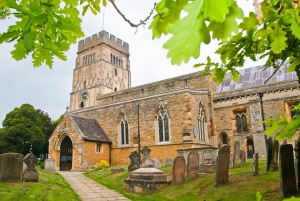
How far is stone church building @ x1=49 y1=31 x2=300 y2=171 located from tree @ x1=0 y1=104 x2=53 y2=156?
12.7 meters

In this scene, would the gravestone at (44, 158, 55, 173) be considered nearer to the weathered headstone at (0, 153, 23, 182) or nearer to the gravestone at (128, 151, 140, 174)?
the weathered headstone at (0, 153, 23, 182)

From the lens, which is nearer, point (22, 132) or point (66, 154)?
point (66, 154)

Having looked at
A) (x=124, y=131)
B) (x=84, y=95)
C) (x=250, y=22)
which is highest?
(x=84, y=95)

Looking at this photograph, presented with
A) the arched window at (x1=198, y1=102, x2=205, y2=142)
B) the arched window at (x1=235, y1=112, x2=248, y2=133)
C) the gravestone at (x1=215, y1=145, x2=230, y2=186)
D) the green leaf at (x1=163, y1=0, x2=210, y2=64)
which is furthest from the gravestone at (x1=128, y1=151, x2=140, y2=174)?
the green leaf at (x1=163, y1=0, x2=210, y2=64)

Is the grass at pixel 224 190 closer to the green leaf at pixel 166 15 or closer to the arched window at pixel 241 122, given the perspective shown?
the green leaf at pixel 166 15

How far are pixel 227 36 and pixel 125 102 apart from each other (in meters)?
23.3

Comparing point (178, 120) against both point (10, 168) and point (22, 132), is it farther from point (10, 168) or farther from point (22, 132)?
point (22, 132)

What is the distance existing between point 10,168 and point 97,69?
35.9 meters

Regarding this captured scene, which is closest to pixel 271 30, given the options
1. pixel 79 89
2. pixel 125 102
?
pixel 125 102

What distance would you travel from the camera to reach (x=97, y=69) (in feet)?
151

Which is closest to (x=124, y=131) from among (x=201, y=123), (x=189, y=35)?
(x=201, y=123)

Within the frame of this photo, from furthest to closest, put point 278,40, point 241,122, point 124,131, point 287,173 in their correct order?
1. point 124,131
2. point 241,122
3. point 287,173
4. point 278,40

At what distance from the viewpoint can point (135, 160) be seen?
552 inches

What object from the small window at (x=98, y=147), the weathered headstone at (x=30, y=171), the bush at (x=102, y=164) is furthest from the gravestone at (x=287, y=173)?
the small window at (x=98, y=147)
